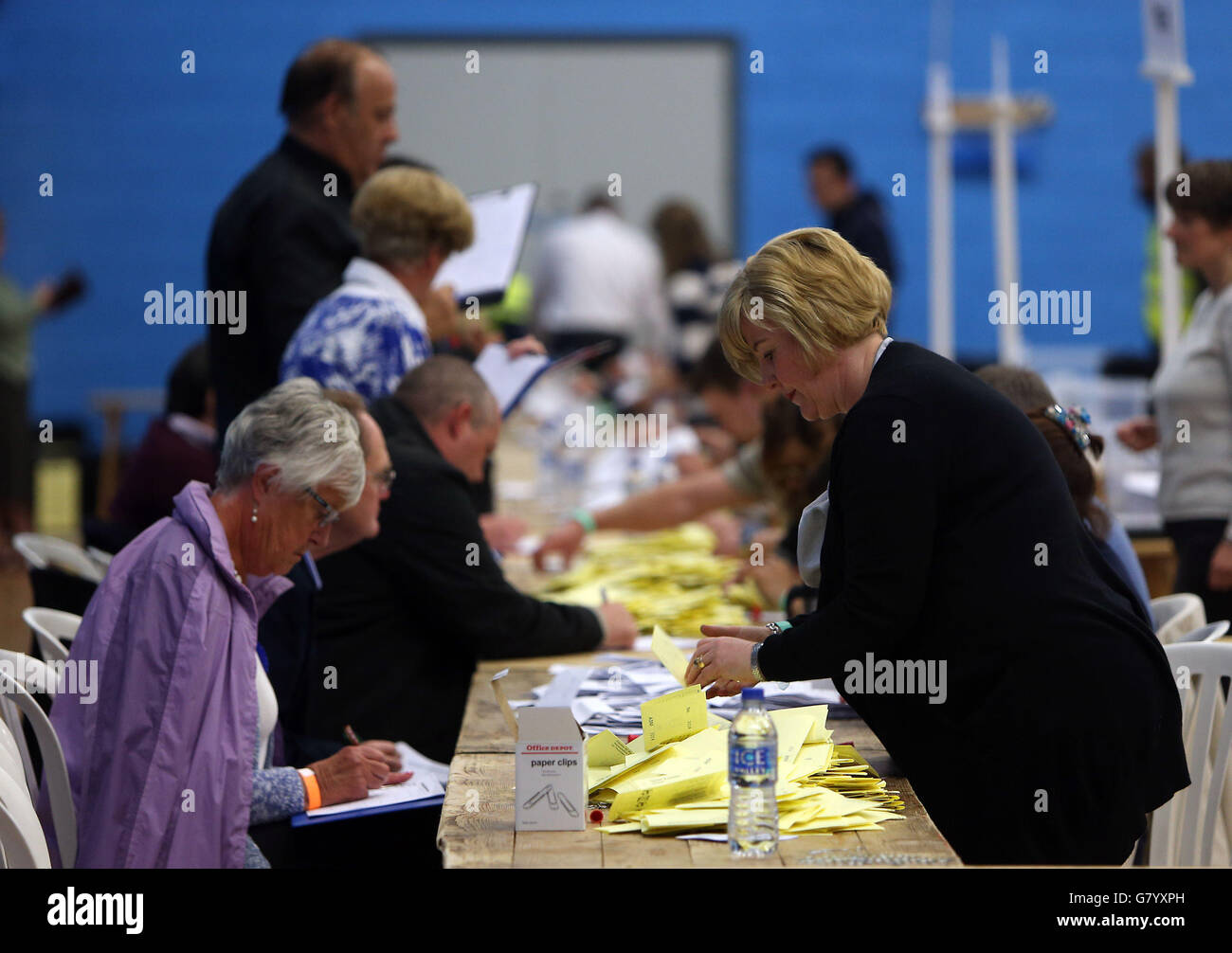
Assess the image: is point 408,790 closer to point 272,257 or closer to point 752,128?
point 272,257

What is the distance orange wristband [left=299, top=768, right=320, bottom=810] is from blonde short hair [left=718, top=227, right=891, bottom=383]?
3.16ft

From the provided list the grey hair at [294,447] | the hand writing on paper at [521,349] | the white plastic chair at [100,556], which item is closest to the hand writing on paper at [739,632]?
the grey hair at [294,447]

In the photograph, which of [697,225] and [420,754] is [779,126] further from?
[420,754]

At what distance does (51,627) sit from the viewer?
287 centimetres

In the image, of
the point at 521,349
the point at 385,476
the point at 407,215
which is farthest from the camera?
the point at 521,349

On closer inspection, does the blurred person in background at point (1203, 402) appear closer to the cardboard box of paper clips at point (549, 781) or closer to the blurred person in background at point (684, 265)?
the cardboard box of paper clips at point (549, 781)

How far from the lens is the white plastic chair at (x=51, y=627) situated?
2672 millimetres

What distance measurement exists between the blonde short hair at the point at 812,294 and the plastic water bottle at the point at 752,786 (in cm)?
52

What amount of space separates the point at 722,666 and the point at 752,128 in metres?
8.98

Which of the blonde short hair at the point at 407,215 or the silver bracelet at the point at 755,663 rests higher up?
the blonde short hair at the point at 407,215

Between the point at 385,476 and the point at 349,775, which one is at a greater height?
the point at 385,476

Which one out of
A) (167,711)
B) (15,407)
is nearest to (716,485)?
(167,711)
